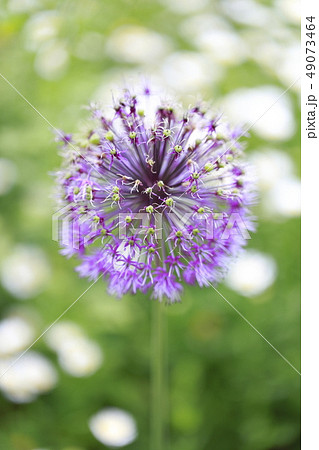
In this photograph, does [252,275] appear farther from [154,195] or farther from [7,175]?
[7,175]

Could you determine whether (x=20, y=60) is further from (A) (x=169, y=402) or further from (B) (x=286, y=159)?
(A) (x=169, y=402)

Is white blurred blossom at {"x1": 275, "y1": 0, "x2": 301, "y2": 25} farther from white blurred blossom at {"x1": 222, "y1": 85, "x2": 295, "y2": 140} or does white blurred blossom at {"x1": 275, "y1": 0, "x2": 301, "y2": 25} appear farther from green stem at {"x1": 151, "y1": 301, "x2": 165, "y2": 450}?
green stem at {"x1": 151, "y1": 301, "x2": 165, "y2": 450}

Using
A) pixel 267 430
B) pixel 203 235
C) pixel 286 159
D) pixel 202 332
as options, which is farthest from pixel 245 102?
pixel 267 430

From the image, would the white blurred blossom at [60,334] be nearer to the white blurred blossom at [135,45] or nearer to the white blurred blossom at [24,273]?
the white blurred blossom at [24,273]

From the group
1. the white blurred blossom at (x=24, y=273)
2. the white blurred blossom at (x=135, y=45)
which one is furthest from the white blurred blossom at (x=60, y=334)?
the white blurred blossom at (x=135, y=45)

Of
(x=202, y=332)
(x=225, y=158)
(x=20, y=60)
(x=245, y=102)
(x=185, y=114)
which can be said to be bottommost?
(x=202, y=332)

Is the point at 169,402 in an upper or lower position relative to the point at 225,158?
lower

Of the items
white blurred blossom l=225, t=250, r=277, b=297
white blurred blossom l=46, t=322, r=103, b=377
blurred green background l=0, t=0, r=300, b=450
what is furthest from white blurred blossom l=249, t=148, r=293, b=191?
white blurred blossom l=46, t=322, r=103, b=377

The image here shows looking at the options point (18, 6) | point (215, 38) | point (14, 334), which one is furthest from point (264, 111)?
point (14, 334)
